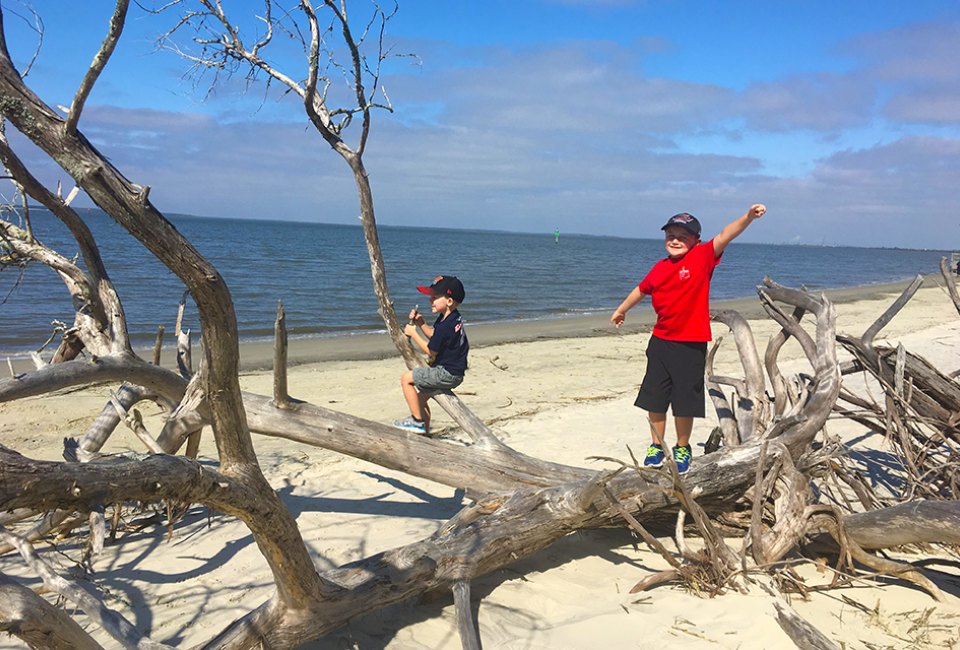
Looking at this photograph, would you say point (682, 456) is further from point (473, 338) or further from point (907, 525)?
point (473, 338)

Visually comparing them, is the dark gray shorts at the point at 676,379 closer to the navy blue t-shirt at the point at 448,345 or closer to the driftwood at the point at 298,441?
the driftwood at the point at 298,441

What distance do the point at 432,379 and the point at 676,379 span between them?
179cm

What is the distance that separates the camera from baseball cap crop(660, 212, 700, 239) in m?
4.37

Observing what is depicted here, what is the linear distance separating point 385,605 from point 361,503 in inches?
73.6

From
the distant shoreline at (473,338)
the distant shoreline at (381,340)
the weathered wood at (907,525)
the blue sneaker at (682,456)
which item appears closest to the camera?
the weathered wood at (907,525)

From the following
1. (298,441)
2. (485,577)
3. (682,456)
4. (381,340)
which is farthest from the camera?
(381,340)

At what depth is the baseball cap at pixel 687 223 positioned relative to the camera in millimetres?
4367

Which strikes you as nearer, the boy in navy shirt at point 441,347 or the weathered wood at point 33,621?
the weathered wood at point 33,621

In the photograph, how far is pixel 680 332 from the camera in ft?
14.4

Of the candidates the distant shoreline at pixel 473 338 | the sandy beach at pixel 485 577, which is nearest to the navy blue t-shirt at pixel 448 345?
the sandy beach at pixel 485 577

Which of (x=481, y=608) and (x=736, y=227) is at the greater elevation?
(x=736, y=227)

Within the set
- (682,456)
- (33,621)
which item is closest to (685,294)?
(682,456)

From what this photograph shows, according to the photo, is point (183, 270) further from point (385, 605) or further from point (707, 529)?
point (707, 529)

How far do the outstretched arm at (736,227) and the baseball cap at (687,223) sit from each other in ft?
0.60
